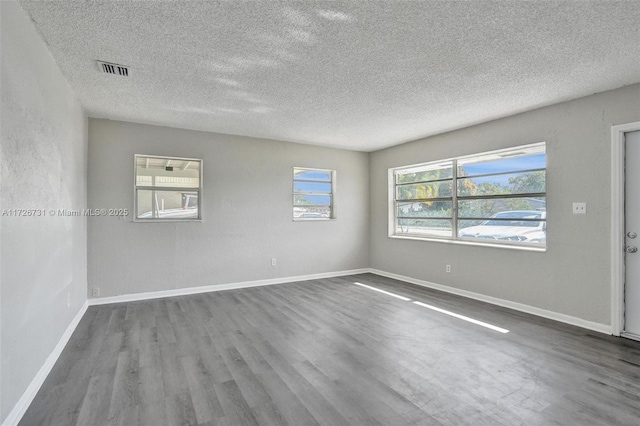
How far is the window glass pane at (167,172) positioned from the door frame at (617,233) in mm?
5414

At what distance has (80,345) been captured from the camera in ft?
9.96

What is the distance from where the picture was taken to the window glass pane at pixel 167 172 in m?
4.78

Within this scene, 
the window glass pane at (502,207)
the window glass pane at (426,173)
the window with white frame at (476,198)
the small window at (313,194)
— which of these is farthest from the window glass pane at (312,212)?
the window glass pane at (502,207)

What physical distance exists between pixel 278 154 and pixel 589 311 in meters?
4.93

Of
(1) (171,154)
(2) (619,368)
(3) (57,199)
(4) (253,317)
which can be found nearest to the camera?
(2) (619,368)

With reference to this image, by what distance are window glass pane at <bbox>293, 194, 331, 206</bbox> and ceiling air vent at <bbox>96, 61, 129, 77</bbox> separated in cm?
349

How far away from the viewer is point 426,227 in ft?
18.9

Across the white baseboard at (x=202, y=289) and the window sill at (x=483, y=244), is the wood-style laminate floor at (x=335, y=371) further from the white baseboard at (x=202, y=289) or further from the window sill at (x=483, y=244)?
the window sill at (x=483, y=244)

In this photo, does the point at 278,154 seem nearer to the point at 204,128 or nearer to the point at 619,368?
the point at 204,128

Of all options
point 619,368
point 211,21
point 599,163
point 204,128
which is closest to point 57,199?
point 211,21

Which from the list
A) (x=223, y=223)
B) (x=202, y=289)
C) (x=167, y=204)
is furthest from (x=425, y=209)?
(x=167, y=204)

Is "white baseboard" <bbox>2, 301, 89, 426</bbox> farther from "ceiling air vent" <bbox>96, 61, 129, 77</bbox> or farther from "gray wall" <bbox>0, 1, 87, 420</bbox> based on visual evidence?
"ceiling air vent" <bbox>96, 61, 129, 77</bbox>

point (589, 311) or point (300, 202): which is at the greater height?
point (300, 202)

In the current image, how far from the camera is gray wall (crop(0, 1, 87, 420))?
6.06 ft
